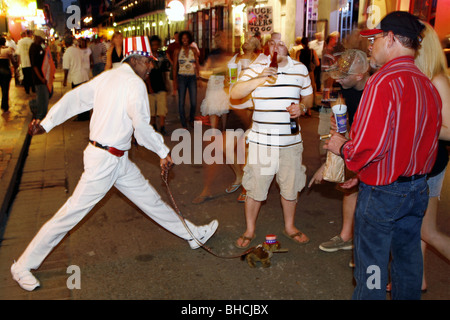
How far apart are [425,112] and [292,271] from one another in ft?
6.91

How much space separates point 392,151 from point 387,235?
20.1 inches

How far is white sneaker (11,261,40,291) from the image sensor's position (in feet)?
12.2

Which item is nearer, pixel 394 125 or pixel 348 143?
pixel 394 125

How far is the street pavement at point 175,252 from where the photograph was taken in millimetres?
3750

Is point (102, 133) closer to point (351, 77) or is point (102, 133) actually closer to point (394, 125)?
point (351, 77)

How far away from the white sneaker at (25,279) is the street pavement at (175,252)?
0.22 feet

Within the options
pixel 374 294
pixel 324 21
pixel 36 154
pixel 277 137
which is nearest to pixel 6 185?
pixel 36 154

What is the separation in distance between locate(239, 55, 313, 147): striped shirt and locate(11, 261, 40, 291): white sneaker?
235 cm

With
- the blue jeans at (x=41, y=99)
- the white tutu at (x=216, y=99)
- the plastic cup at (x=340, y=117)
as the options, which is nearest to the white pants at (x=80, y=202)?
the plastic cup at (x=340, y=117)

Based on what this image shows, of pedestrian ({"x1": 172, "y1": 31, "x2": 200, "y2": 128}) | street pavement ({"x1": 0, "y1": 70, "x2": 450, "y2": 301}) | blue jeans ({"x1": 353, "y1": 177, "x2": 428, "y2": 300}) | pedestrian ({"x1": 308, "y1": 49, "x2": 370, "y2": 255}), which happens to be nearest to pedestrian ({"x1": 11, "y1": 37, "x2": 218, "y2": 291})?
street pavement ({"x1": 0, "y1": 70, "x2": 450, "y2": 301})

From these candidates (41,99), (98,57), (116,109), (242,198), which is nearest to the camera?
(116,109)

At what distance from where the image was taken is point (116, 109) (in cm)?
367

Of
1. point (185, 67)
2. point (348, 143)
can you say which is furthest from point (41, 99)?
point (348, 143)

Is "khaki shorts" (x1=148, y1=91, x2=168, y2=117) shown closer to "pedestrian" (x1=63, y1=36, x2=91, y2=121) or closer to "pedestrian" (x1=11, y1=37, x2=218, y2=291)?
"pedestrian" (x1=63, y1=36, x2=91, y2=121)
